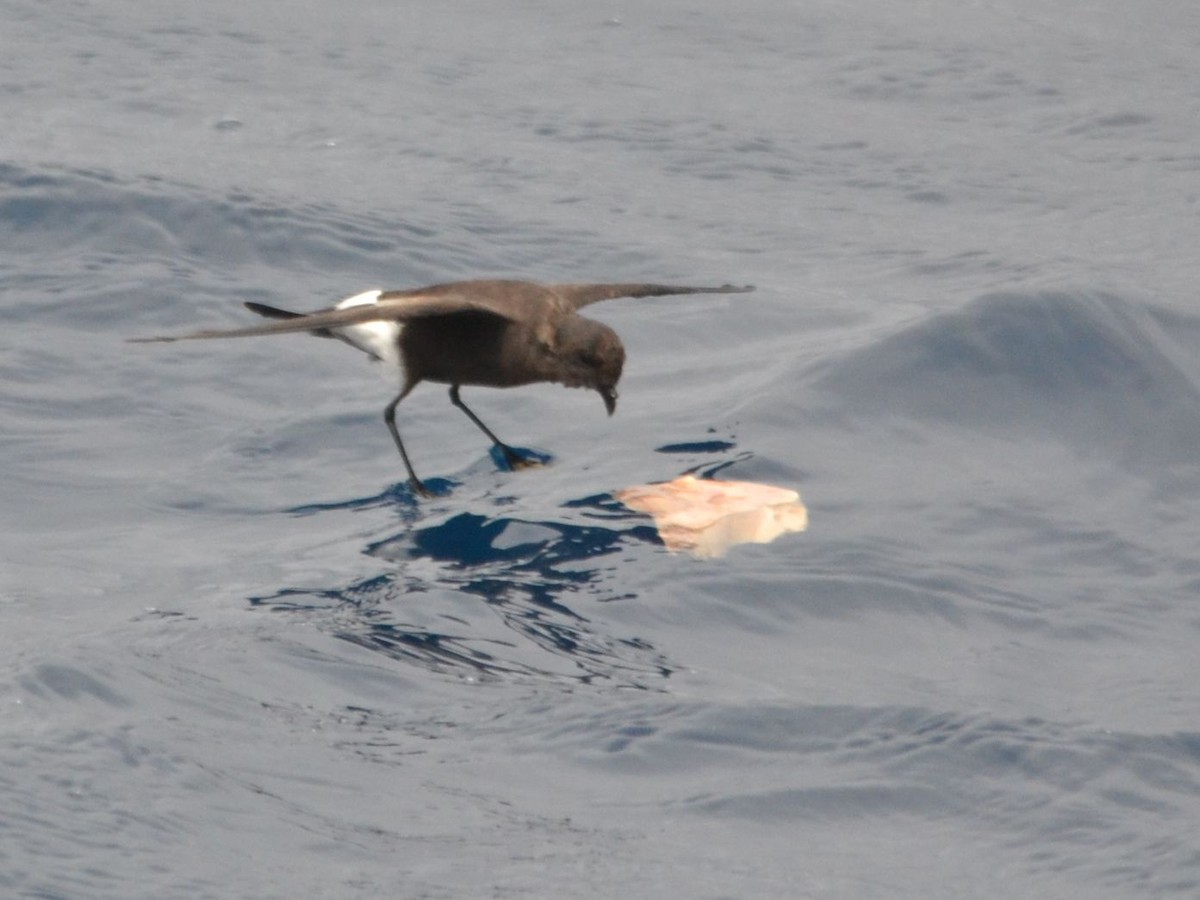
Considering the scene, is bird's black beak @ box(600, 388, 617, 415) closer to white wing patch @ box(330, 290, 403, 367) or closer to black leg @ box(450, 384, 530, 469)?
black leg @ box(450, 384, 530, 469)

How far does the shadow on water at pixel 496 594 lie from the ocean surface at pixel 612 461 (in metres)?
0.02

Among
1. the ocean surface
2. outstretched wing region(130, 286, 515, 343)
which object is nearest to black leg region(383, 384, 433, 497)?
the ocean surface

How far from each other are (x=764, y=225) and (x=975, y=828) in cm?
634

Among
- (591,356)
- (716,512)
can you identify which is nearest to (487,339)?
(591,356)

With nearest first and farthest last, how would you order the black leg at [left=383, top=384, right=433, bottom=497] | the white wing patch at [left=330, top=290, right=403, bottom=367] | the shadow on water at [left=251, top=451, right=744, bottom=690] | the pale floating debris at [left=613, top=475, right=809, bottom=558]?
the shadow on water at [left=251, top=451, right=744, bottom=690] < the pale floating debris at [left=613, top=475, right=809, bottom=558] < the black leg at [left=383, top=384, right=433, bottom=497] < the white wing patch at [left=330, top=290, right=403, bottom=367]

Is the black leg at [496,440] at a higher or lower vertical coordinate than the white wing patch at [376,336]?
lower

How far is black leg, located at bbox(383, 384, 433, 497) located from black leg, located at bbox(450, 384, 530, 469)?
0.27m

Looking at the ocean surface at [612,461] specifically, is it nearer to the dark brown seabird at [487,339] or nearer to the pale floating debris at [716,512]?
the pale floating debris at [716,512]

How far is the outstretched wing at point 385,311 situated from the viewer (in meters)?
6.62

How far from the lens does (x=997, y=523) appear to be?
6.71 metres

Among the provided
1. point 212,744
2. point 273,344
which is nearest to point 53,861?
point 212,744

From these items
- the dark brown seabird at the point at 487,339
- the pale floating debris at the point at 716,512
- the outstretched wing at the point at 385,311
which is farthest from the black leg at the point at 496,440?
the pale floating debris at the point at 716,512

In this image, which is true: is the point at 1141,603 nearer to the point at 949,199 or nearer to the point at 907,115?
the point at 949,199

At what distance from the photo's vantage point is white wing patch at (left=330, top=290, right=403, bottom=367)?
24.2 ft
